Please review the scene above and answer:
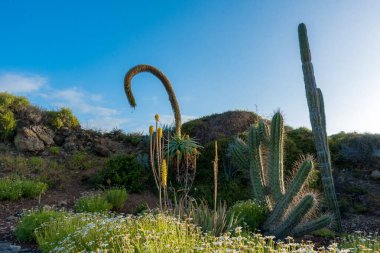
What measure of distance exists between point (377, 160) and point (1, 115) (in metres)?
15.5

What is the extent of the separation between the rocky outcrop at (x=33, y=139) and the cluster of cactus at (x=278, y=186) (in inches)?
420

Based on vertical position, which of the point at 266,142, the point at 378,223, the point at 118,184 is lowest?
the point at 378,223

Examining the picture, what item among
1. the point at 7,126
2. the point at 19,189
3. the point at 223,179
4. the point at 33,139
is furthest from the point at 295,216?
the point at 7,126

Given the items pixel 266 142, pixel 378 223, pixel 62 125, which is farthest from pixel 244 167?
pixel 62 125


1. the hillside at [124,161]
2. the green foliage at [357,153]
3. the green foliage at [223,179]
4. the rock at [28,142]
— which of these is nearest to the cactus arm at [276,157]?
the hillside at [124,161]

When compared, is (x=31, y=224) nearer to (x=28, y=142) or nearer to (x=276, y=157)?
(x=276, y=157)

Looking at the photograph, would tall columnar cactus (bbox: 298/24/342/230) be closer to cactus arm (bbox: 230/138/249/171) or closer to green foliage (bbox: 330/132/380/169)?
cactus arm (bbox: 230/138/249/171)

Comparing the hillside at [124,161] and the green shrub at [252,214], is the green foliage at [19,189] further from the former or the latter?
the green shrub at [252,214]

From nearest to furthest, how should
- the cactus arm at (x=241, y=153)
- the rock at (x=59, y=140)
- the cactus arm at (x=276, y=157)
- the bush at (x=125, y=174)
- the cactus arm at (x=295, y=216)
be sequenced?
the cactus arm at (x=295, y=216) → the cactus arm at (x=276, y=157) → the cactus arm at (x=241, y=153) → the bush at (x=125, y=174) → the rock at (x=59, y=140)

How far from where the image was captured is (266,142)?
8453mm

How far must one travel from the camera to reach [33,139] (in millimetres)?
16891

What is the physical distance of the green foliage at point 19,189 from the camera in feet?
36.6

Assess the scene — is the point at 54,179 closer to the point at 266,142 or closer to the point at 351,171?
the point at 266,142

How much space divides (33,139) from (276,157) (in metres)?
12.1
